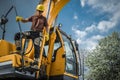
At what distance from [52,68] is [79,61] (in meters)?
1.61

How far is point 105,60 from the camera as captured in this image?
31.7 meters

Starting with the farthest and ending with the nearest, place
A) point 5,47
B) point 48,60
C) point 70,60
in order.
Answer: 1. point 70,60
2. point 48,60
3. point 5,47

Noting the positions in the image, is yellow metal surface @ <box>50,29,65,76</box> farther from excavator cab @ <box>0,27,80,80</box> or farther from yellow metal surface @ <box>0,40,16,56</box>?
yellow metal surface @ <box>0,40,16,56</box>

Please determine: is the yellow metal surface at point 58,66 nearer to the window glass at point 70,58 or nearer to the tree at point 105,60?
the window glass at point 70,58

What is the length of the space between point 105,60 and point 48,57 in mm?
24446

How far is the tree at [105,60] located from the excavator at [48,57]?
21883 mm

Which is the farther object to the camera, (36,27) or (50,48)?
(50,48)

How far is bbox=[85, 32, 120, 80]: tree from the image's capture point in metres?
30.7

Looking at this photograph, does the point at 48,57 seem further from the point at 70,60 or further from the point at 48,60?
the point at 70,60

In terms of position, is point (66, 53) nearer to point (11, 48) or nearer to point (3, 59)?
point (11, 48)

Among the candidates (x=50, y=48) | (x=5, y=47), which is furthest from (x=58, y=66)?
(x=5, y=47)

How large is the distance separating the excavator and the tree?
71.8ft

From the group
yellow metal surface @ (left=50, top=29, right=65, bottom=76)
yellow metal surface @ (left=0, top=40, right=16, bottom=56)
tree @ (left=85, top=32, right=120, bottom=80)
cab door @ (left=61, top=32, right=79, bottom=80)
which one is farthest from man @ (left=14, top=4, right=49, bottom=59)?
tree @ (left=85, top=32, right=120, bottom=80)

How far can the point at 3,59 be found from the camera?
22.7 ft
